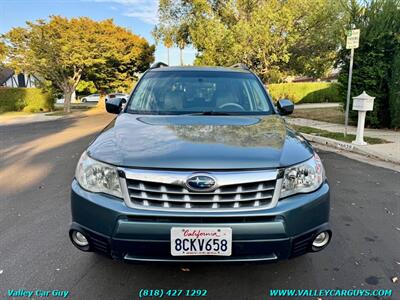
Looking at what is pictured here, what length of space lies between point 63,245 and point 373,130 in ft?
33.2

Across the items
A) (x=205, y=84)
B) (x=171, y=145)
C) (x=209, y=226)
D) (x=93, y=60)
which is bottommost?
(x=209, y=226)

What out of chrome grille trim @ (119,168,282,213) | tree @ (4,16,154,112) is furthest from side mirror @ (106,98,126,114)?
tree @ (4,16,154,112)

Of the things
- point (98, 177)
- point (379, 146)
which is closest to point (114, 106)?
point (98, 177)

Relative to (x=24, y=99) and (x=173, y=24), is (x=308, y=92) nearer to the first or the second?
(x=173, y=24)

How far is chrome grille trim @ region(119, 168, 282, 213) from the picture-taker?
6.75 feet

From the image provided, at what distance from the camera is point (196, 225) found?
6.65 ft

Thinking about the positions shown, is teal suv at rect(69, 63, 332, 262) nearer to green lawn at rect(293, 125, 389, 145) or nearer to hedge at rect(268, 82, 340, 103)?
green lawn at rect(293, 125, 389, 145)

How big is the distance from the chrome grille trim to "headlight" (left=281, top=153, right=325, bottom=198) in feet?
0.49

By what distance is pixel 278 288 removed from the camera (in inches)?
99.5

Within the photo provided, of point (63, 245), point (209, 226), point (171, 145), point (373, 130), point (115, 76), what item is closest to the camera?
point (209, 226)

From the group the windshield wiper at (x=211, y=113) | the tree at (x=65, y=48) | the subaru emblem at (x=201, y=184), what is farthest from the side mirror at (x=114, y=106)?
the tree at (x=65, y=48)

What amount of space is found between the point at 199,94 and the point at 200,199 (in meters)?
1.78

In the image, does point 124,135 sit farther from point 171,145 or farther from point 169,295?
point 169,295

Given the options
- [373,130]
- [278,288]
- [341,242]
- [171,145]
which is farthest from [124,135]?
[373,130]
